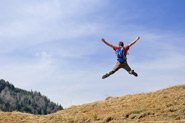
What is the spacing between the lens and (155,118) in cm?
3519

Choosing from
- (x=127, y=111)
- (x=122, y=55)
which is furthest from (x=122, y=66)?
(x=127, y=111)

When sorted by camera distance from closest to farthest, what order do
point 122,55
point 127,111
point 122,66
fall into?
point 122,55 → point 122,66 → point 127,111

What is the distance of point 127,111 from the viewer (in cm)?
3838

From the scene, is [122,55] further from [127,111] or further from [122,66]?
[127,111]

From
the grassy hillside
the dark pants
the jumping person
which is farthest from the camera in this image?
the grassy hillside

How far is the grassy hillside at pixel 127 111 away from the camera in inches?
1425

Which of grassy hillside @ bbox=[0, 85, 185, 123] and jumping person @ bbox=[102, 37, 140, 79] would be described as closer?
jumping person @ bbox=[102, 37, 140, 79]

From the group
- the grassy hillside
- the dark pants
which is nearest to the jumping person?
the dark pants

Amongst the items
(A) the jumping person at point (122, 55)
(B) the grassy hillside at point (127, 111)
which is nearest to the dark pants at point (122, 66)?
(A) the jumping person at point (122, 55)

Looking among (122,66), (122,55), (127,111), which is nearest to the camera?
(122,55)

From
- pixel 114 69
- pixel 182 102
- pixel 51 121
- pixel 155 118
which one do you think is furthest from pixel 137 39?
pixel 51 121

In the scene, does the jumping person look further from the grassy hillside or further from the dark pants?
the grassy hillside

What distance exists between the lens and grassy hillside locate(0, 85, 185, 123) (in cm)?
3619

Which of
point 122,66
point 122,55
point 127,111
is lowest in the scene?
point 127,111
